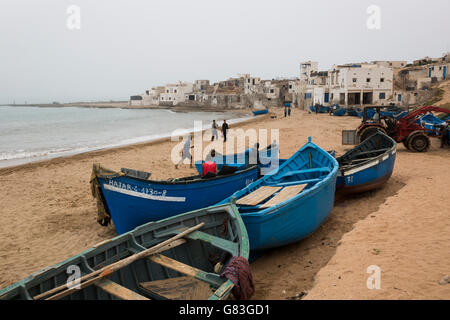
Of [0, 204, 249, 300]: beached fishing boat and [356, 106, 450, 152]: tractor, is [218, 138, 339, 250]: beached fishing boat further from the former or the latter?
[356, 106, 450, 152]: tractor

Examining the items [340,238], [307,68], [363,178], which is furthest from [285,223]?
[307,68]

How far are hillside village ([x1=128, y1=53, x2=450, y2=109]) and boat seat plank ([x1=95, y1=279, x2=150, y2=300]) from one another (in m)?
44.8

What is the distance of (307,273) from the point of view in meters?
5.74

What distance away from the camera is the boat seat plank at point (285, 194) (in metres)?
6.75

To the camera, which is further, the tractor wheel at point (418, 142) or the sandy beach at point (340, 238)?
the tractor wheel at point (418, 142)

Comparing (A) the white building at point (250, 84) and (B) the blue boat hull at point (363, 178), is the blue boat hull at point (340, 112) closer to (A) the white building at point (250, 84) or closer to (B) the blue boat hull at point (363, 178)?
(B) the blue boat hull at point (363, 178)

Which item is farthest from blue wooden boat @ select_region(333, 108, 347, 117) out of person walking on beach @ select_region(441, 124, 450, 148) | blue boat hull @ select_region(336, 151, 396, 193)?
blue boat hull @ select_region(336, 151, 396, 193)

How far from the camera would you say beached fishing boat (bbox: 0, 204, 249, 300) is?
4219 mm

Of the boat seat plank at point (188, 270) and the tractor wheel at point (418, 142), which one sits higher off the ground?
the tractor wheel at point (418, 142)

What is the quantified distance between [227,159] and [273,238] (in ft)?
Result: 18.0

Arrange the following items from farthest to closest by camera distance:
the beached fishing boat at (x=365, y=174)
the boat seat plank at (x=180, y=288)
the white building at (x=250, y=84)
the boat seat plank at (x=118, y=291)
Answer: the white building at (x=250, y=84) < the beached fishing boat at (x=365, y=174) < the boat seat plank at (x=180, y=288) < the boat seat plank at (x=118, y=291)

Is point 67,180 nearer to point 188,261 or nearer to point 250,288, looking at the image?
point 188,261

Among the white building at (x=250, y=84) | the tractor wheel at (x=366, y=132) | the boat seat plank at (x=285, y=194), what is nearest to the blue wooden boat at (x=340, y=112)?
the tractor wheel at (x=366, y=132)
